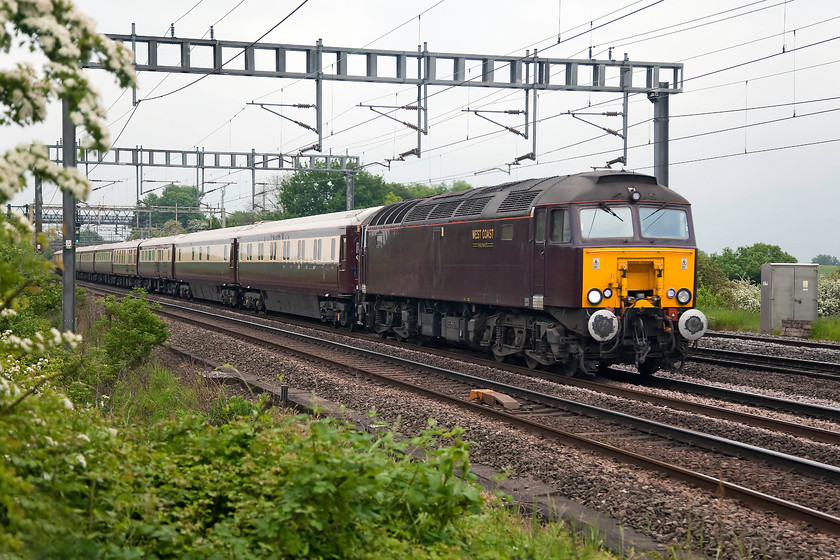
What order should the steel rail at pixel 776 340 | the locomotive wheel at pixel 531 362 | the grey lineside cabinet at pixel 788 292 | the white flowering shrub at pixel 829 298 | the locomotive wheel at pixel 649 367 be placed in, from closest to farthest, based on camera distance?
the locomotive wheel at pixel 649 367, the locomotive wheel at pixel 531 362, the steel rail at pixel 776 340, the grey lineside cabinet at pixel 788 292, the white flowering shrub at pixel 829 298

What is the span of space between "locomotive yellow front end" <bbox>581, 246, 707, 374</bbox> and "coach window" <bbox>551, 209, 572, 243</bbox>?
0.49 meters

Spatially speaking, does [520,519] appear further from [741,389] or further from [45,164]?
[741,389]

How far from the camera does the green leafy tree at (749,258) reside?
49094 mm

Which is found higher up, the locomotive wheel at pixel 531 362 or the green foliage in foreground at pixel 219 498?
the green foliage in foreground at pixel 219 498

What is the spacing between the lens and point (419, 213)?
755 inches

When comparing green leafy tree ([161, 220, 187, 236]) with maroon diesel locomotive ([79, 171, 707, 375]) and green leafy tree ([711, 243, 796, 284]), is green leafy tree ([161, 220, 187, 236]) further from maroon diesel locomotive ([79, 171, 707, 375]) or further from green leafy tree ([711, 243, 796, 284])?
maroon diesel locomotive ([79, 171, 707, 375])

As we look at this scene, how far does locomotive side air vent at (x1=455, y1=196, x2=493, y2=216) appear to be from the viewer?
16406 mm

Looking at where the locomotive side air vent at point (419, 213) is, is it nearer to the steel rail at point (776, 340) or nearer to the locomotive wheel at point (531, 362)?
the locomotive wheel at point (531, 362)

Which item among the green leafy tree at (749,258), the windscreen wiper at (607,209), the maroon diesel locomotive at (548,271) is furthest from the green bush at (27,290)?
the green leafy tree at (749,258)

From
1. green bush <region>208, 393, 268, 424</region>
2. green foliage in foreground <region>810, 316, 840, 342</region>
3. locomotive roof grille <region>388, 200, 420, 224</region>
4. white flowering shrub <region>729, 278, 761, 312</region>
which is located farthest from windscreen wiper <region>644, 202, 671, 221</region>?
white flowering shrub <region>729, 278, 761, 312</region>

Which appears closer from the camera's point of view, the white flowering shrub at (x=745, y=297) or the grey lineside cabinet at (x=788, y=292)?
the grey lineside cabinet at (x=788, y=292)

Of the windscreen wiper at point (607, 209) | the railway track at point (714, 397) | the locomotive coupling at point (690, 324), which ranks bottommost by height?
the railway track at point (714, 397)

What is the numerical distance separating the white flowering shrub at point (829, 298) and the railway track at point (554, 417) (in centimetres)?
1684

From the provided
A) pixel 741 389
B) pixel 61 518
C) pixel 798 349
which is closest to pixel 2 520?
pixel 61 518
